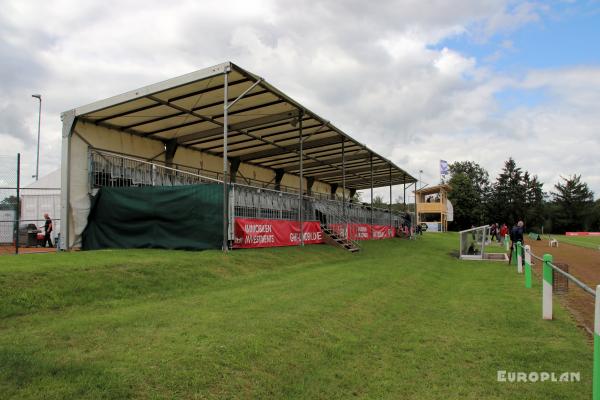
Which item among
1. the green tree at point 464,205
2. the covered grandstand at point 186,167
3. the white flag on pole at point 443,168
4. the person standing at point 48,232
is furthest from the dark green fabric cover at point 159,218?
the green tree at point 464,205

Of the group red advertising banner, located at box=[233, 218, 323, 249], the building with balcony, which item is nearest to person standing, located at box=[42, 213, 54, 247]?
red advertising banner, located at box=[233, 218, 323, 249]

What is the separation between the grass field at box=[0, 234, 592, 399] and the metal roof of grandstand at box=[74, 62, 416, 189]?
6607mm

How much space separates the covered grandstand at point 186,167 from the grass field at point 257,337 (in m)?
4.07

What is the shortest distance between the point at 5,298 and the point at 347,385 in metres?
5.56

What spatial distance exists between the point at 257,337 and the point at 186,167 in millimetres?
19513

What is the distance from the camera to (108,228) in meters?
17.0

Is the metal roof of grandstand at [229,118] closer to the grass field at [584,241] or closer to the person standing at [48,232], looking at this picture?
the person standing at [48,232]

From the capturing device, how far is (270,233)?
A: 18094 millimetres

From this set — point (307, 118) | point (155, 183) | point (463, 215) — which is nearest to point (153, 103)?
point (155, 183)

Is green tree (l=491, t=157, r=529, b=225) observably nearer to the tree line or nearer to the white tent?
the tree line

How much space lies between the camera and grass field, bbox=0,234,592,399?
4.74 m

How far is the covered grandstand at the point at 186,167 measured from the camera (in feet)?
50.8

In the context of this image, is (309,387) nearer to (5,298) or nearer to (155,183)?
(5,298)

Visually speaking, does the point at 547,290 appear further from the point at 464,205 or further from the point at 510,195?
the point at 510,195
